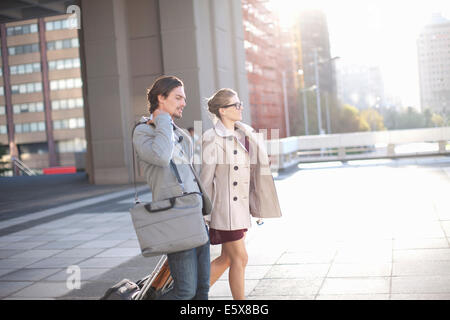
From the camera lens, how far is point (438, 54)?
1803 cm

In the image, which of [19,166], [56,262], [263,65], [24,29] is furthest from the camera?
[24,29]

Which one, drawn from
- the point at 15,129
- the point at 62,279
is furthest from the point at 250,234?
the point at 15,129

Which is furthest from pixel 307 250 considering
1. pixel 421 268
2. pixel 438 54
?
pixel 438 54

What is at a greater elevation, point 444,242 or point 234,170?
point 234,170

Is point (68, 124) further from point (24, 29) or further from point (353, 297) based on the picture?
point (353, 297)

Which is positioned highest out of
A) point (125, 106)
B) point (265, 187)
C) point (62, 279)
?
point (125, 106)

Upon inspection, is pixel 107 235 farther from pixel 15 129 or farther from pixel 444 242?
pixel 15 129

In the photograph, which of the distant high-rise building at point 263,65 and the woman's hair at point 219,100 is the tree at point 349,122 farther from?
the woman's hair at point 219,100

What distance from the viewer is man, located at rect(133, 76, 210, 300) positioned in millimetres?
3467

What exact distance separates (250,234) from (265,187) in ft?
13.4

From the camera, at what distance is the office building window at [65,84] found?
3342 inches

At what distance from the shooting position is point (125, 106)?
66.0 feet

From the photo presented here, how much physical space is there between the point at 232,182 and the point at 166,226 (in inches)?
33.1

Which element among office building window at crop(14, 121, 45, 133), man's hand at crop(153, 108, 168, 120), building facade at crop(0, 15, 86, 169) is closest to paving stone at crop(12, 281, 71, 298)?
man's hand at crop(153, 108, 168, 120)
